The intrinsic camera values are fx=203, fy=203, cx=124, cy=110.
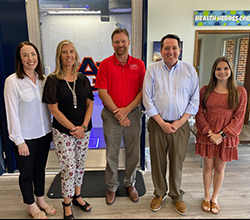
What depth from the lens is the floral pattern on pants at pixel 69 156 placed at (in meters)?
1.87

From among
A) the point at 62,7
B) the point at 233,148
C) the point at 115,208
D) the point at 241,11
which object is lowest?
the point at 115,208

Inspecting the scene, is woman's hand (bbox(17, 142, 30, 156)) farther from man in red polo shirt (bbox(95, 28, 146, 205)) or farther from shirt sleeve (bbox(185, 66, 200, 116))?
shirt sleeve (bbox(185, 66, 200, 116))

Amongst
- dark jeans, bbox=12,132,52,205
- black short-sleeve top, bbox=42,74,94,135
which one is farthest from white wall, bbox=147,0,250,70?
dark jeans, bbox=12,132,52,205

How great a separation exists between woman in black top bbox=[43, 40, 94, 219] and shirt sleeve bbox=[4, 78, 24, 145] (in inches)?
9.5

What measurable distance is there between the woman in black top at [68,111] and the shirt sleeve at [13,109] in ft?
0.79

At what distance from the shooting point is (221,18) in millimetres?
4594

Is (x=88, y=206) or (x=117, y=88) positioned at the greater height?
(x=117, y=88)

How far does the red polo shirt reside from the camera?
2078 millimetres

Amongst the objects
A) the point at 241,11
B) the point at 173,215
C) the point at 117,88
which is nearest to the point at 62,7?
the point at 117,88

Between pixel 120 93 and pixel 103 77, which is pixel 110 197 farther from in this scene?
pixel 103 77

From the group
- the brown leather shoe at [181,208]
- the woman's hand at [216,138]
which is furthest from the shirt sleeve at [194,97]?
the brown leather shoe at [181,208]

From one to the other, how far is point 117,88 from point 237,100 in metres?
1.16

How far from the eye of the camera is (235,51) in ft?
22.5

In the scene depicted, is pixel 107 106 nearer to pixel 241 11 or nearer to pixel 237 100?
pixel 237 100
